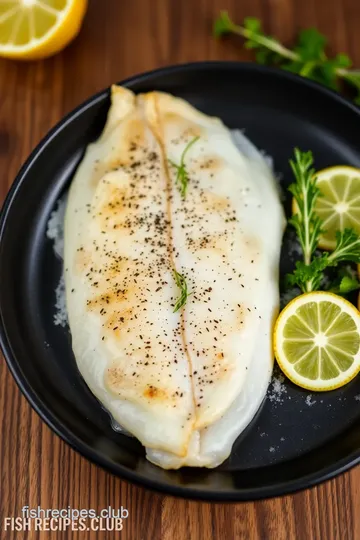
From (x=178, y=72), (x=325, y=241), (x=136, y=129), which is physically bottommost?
(x=325, y=241)

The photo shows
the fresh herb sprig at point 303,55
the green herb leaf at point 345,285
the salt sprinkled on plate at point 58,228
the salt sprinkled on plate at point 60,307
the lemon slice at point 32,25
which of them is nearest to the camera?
the green herb leaf at point 345,285

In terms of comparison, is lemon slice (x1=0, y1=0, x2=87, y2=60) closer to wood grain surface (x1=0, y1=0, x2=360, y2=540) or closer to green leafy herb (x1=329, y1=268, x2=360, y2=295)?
wood grain surface (x1=0, y1=0, x2=360, y2=540)

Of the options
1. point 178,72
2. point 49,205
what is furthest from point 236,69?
point 49,205

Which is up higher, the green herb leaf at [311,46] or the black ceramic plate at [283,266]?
the green herb leaf at [311,46]

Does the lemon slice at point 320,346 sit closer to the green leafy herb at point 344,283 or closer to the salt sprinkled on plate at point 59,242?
the green leafy herb at point 344,283

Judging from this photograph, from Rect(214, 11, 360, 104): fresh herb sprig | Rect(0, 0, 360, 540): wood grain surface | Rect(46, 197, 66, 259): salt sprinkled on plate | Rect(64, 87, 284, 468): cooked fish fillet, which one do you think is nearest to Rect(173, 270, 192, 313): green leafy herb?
Rect(64, 87, 284, 468): cooked fish fillet

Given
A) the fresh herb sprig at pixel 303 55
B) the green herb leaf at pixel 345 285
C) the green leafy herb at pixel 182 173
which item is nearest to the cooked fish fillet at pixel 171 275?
the green leafy herb at pixel 182 173

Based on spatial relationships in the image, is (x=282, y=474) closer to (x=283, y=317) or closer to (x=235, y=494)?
(x=235, y=494)
